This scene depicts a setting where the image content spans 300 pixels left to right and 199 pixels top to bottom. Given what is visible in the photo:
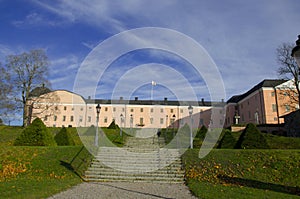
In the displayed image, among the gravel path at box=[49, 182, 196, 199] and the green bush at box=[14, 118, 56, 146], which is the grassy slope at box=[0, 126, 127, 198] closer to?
the gravel path at box=[49, 182, 196, 199]

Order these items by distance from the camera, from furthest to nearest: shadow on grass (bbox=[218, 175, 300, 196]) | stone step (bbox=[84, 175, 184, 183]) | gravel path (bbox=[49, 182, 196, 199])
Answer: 1. stone step (bbox=[84, 175, 184, 183])
2. shadow on grass (bbox=[218, 175, 300, 196])
3. gravel path (bbox=[49, 182, 196, 199])

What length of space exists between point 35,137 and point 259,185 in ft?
42.4

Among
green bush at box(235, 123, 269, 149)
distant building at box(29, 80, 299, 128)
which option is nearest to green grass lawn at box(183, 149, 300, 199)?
green bush at box(235, 123, 269, 149)

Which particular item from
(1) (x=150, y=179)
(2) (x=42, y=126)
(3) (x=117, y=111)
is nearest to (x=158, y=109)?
(3) (x=117, y=111)

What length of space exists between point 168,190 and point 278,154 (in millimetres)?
6535

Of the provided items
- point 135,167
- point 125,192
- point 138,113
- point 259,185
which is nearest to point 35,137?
point 135,167

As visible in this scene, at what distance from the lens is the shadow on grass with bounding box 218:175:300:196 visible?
816 cm

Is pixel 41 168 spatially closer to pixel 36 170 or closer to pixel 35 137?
pixel 36 170

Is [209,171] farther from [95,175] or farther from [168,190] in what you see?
[95,175]

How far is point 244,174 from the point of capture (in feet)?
33.8

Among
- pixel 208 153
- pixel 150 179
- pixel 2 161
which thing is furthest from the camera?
pixel 208 153

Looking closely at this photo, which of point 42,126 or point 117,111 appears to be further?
point 117,111

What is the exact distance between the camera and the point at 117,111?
204 ft

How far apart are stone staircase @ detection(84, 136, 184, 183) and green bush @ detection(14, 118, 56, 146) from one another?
3888 millimetres
